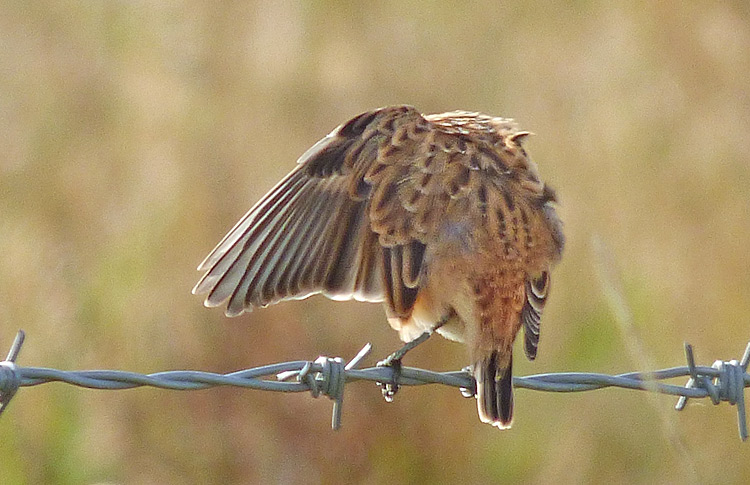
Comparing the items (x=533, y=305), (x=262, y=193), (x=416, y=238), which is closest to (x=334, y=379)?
(x=416, y=238)

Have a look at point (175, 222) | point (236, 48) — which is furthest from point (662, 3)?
point (175, 222)

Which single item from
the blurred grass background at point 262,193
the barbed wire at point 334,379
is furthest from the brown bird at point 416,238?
the blurred grass background at point 262,193

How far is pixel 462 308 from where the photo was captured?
4.44 meters

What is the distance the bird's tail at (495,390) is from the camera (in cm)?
419

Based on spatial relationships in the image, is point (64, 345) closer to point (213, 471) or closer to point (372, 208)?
point (213, 471)

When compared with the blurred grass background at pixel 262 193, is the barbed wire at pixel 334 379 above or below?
below

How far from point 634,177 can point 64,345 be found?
Answer: 3.50 meters

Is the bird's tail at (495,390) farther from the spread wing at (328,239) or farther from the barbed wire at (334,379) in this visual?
the spread wing at (328,239)

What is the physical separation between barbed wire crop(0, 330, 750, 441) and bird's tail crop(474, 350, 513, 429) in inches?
2.5

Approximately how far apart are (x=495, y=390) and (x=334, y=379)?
0.80 meters

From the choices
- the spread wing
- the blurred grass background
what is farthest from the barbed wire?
the blurred grass background

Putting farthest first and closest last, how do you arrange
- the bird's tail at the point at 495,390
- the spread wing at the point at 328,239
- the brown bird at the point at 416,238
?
the spread wing at the point at 328,239 < the brown bird at the point at 416,238 < the bird's tail at the point at 495,390

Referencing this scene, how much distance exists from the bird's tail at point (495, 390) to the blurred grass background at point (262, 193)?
2047 millimetres

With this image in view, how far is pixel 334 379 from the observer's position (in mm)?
3705
